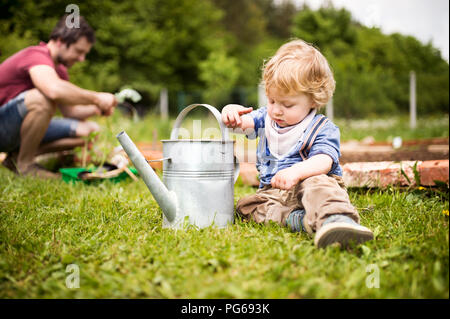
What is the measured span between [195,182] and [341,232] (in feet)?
2.34

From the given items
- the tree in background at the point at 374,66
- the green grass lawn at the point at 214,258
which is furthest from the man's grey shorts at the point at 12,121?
the tree in background at the point at 374,66

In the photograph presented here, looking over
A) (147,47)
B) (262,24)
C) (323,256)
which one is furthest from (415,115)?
(262,24)

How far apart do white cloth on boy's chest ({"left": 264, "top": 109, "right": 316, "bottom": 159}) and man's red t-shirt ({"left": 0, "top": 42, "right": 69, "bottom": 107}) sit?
234 cm

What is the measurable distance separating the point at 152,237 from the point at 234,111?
2.55ft

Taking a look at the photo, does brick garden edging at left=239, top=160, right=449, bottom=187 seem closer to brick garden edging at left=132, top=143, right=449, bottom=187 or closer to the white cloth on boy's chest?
brick garden edging at left=132, top=143, right=449, bottom=187

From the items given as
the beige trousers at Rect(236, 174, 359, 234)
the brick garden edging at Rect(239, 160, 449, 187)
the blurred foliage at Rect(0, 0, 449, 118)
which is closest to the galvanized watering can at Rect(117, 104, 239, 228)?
the beige trousers at Rect(236, 174, 359, 234)

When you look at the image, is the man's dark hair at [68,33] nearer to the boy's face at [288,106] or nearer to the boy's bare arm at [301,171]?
the boy's face at [288,106]

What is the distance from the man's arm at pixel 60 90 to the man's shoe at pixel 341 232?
241cm

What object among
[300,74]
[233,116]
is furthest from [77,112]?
[300,74]

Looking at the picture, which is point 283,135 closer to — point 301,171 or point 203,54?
point 301,171

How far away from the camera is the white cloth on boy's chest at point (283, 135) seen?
77.4 inches

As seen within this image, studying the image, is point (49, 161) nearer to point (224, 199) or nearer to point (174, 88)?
point (224, 199)

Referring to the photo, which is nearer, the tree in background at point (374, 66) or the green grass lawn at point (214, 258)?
the green grass lawn at point (214, 258)

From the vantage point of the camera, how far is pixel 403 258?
1478 millimetres
